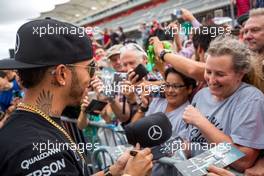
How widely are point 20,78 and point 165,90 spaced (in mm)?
1458

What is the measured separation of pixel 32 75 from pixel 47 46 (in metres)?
0.13

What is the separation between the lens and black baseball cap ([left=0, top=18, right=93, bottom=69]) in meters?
1.42

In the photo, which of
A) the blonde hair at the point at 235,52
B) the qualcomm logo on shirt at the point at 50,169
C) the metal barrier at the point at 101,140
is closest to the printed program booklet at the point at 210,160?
the blonde hair at the point at 235,52

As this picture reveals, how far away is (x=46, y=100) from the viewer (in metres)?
1.46

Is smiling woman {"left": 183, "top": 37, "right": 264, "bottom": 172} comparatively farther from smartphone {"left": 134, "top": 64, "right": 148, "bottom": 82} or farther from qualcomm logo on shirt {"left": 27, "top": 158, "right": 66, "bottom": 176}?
qualcomm logo on shirt {"left": 27, "top": 158, "right": 66, "bottom": 176}

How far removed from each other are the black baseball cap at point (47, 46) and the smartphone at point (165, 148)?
0.51 metres

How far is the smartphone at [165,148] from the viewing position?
5.39 feet

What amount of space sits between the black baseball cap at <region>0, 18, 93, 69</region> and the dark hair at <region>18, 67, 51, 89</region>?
0.03 meters

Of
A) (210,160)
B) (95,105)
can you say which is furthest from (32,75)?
(95,105)

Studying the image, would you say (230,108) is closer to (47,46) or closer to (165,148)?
(165,148)

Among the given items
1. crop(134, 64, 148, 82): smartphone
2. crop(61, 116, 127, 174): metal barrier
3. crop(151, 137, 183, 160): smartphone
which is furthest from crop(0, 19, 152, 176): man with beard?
crop(61, 116, 127, 174): metal barrier

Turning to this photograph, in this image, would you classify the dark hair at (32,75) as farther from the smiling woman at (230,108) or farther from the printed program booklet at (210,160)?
the smiling woman at (230,108)

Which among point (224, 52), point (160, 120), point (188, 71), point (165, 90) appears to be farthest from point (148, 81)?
point (160, 120)

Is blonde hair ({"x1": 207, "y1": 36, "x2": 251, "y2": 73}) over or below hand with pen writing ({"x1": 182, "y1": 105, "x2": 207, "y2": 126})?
over
